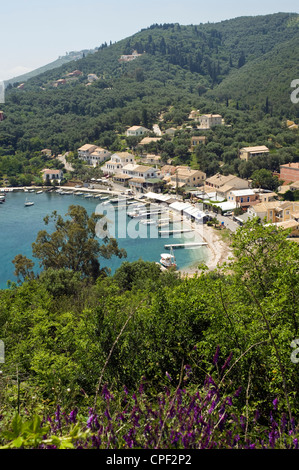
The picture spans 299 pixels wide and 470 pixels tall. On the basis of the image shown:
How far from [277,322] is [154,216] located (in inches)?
867

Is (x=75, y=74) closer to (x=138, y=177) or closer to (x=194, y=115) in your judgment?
(x=194, y=115)

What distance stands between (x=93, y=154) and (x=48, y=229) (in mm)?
16422

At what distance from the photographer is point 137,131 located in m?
42.0

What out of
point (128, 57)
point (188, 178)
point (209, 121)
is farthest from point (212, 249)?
point (128, 57)

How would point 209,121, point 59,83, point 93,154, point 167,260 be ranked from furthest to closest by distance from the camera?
1. point 59,83
2. point 209,121
3. point 93,154
4. point 167,260

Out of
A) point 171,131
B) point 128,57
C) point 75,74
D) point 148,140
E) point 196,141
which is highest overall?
point 128,57

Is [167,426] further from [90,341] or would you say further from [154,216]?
[154,216]

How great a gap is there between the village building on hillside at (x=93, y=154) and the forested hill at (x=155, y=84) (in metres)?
2.06

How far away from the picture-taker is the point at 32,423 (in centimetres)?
126

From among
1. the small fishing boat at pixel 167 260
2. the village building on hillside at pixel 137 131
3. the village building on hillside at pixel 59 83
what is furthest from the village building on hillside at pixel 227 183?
the village building on hillside at pixel 59 83

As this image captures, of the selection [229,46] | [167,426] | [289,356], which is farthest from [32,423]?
[229,46]

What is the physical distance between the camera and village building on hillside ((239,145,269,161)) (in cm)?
3241

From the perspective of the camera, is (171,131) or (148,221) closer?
(148,221)

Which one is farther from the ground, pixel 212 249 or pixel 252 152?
pixel 252 152
